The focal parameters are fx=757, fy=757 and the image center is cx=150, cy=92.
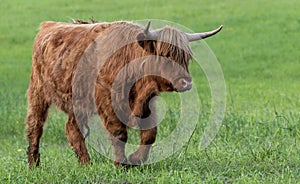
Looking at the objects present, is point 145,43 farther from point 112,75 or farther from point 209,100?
point 209,100

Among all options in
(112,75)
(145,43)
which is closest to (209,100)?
(112,75)

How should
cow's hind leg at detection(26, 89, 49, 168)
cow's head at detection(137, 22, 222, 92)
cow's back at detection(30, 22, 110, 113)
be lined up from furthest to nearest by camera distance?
cow's hind leg at detection(26, 89, 49, 168), cow's back at detection(30, 22, 110, 113), cow's head at detection(137, 22, 222, 92)

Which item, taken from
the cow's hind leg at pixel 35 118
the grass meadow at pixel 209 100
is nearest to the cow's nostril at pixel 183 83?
the grass meadow at pixel 209 100

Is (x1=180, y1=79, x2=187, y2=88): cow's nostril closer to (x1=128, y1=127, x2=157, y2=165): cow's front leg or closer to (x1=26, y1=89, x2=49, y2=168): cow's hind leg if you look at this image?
(x1=128, y1=127, x2=157, y2=165): cow's front leg

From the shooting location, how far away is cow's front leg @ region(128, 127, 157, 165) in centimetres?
742

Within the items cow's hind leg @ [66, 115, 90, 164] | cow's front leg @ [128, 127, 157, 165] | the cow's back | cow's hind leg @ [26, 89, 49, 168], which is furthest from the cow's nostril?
cow's hind leg @ [26, 89, 49, 168]

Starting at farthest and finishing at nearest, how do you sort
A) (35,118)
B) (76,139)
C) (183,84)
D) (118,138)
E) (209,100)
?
(209,100), (35,118), (76,139), (118,138), (183,84)

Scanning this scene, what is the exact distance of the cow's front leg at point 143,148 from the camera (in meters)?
7.42

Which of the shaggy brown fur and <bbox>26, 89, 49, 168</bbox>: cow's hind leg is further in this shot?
<bbox>26, 89, 49, 168</bbox>: cow's hind leg

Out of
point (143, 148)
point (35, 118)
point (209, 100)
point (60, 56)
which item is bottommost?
point (209, 100)

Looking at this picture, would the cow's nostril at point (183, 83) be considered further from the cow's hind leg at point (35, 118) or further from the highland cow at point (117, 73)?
the cow's hind leg at point (35, 118)

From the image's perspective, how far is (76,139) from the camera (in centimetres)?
816

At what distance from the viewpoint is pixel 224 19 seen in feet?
79.3

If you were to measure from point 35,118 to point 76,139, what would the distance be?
792 mm
